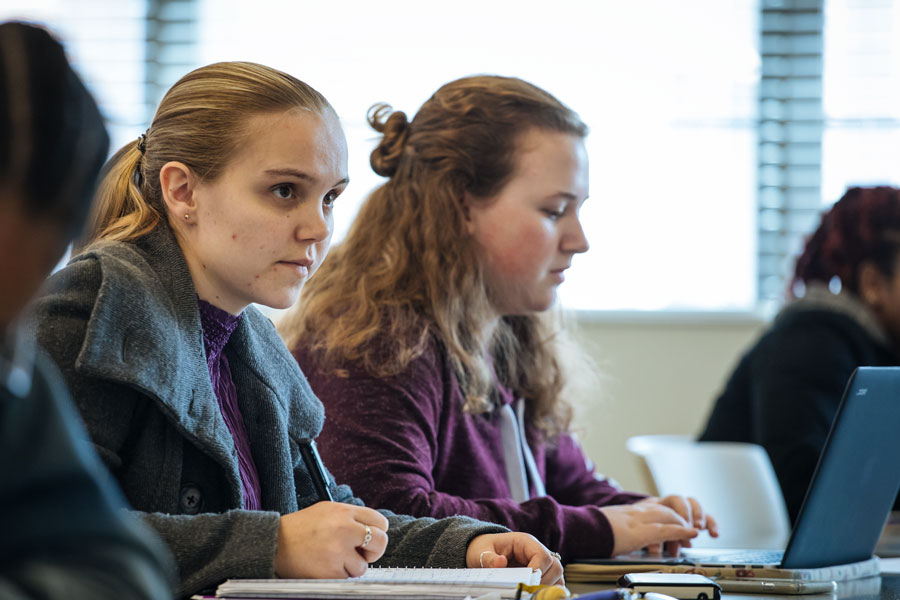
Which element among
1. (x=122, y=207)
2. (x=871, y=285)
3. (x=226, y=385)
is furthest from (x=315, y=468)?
(x=871, y=285)

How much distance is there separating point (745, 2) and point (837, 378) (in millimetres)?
1628

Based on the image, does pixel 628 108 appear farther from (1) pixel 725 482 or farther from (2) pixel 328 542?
(2) pixel 328 542

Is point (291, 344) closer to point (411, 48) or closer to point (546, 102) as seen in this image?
point (546, 102)

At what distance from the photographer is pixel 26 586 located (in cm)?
49

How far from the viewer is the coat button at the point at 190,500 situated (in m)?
1.03

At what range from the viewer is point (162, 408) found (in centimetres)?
98

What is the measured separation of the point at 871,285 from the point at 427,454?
56.6 inches

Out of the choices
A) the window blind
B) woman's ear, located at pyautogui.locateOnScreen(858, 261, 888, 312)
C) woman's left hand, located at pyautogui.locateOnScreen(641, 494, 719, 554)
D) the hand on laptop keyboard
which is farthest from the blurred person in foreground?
the window blind

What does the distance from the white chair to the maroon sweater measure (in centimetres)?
54

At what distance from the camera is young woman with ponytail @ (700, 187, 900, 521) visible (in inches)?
87.7

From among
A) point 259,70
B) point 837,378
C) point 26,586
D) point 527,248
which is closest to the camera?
point 26,586

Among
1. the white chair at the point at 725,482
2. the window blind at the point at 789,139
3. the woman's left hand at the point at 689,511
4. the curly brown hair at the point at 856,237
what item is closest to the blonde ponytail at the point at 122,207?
the woman's left hand at the point at 689,511

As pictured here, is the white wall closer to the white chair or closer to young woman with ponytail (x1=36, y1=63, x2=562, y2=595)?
the white chair

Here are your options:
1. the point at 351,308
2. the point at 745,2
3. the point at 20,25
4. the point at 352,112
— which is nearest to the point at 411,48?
the point at 352,112
